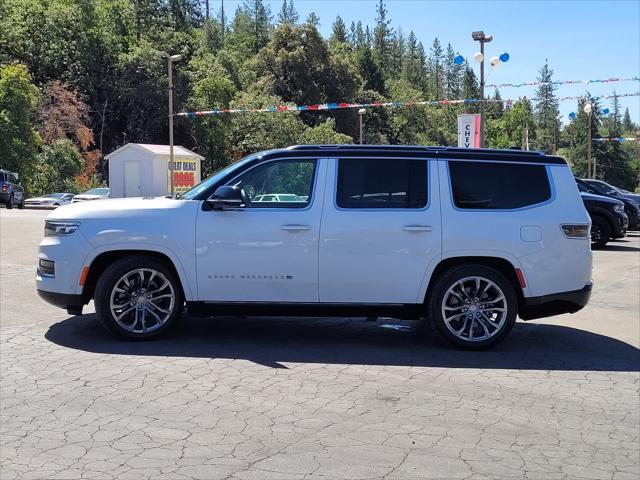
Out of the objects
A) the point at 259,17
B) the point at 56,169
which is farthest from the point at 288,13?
the point at 56,169

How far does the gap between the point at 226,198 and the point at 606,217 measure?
1330 cm

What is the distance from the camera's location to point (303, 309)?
21.5ft

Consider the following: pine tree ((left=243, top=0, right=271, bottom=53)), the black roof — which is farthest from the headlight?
pine tree ((left=243, top=0, right=271, bottom=53))

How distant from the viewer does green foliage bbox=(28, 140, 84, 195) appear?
43.3 meters

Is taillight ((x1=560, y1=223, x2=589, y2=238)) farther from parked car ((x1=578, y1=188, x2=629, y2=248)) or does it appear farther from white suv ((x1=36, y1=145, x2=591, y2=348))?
parked car ((x1=578, y1=188, x2=629, y2=248))

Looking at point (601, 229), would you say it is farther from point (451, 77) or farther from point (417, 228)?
point (451, 77)

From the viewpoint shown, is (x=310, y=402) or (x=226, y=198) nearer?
(x=310, y=402)

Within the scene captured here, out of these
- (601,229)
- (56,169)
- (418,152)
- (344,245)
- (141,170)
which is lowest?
(601,229)

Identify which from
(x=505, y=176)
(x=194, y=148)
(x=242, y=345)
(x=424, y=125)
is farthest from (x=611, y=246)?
(x=424, y=125)

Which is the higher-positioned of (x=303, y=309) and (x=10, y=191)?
(x=10, y=191)

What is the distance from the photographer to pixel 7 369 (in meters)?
5.77

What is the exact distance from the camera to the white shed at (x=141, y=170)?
1350 inches

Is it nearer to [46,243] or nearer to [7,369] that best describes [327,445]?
[7,369]

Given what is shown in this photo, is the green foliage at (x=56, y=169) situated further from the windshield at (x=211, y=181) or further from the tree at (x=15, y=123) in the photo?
the windshield at (x=211, y=181)
